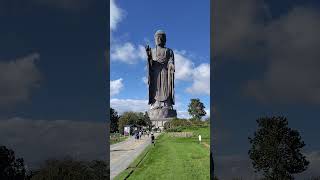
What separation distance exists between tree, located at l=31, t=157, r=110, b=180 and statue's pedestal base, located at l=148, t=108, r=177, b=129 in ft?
170

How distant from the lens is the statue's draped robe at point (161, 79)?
2746 inches

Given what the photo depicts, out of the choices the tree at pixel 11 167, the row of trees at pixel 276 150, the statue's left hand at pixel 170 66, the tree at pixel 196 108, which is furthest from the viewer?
the tree at pixel 196 108

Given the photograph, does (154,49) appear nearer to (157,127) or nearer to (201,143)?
(157,127)

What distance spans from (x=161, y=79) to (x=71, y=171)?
51.1 meters

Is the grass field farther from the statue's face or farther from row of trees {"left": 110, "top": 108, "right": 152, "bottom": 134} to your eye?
row of trees {"left": 110, "top": 108, "right": 152, "bottom": 134}

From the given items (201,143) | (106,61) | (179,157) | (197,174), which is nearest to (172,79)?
(201,143)

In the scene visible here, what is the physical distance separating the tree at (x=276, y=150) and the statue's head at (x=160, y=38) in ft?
154

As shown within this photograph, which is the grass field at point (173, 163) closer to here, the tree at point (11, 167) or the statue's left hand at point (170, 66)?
the tree at point (11, 167)

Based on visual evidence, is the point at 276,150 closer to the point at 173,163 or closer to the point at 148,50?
the point at 173,163

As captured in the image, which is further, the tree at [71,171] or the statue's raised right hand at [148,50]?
the statue's raised right hand at [148,50]

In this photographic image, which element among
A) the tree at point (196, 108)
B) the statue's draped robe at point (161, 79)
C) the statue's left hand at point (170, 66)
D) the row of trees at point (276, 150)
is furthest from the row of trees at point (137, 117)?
the row of trees at point (276, 150)

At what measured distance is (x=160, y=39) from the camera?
69.8 meters

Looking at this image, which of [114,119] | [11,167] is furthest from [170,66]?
[11,167]

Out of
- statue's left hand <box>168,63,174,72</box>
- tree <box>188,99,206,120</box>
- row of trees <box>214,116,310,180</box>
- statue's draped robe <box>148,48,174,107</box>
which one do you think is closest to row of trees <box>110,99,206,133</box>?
tree <box>188,99,206,120</box>
